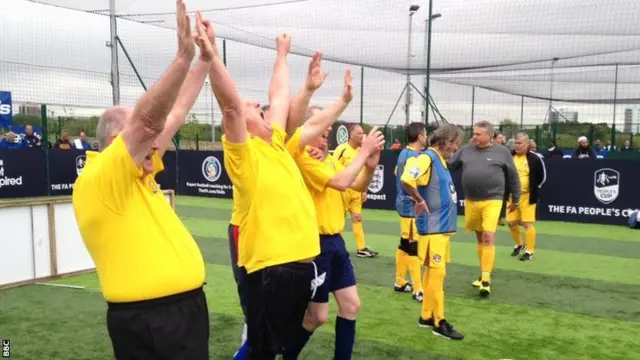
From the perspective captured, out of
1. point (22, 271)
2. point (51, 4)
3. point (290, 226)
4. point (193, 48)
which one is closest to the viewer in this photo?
point (193, 48)

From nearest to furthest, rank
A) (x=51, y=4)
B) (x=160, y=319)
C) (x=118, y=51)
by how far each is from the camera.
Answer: (x=160, y=319) < (x=51, y=4) < (x=118, y=51)

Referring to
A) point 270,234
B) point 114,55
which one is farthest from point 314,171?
point 114,55

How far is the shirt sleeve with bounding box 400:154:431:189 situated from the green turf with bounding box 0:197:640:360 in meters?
1.37

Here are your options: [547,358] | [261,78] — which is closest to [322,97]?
[261,78]

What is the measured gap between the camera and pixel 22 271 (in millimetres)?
6773

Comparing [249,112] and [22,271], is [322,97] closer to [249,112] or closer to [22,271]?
[22,271]

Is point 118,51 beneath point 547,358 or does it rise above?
above

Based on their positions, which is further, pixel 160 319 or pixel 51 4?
pixel 51 4

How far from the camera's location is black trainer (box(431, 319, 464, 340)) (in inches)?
201

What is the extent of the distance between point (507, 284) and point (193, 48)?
6.13 m

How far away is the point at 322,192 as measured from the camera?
167 inches

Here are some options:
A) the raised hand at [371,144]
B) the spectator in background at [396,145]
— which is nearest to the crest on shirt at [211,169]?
the spectator in background at [396,145]

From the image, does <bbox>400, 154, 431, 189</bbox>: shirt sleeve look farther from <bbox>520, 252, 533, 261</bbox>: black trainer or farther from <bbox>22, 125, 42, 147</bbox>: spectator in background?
<bbox>22, 125, 42, 147</bbox>: spectator in background

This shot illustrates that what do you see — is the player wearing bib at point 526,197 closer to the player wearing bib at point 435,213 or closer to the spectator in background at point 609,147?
the player wearing bib at point 435,213
